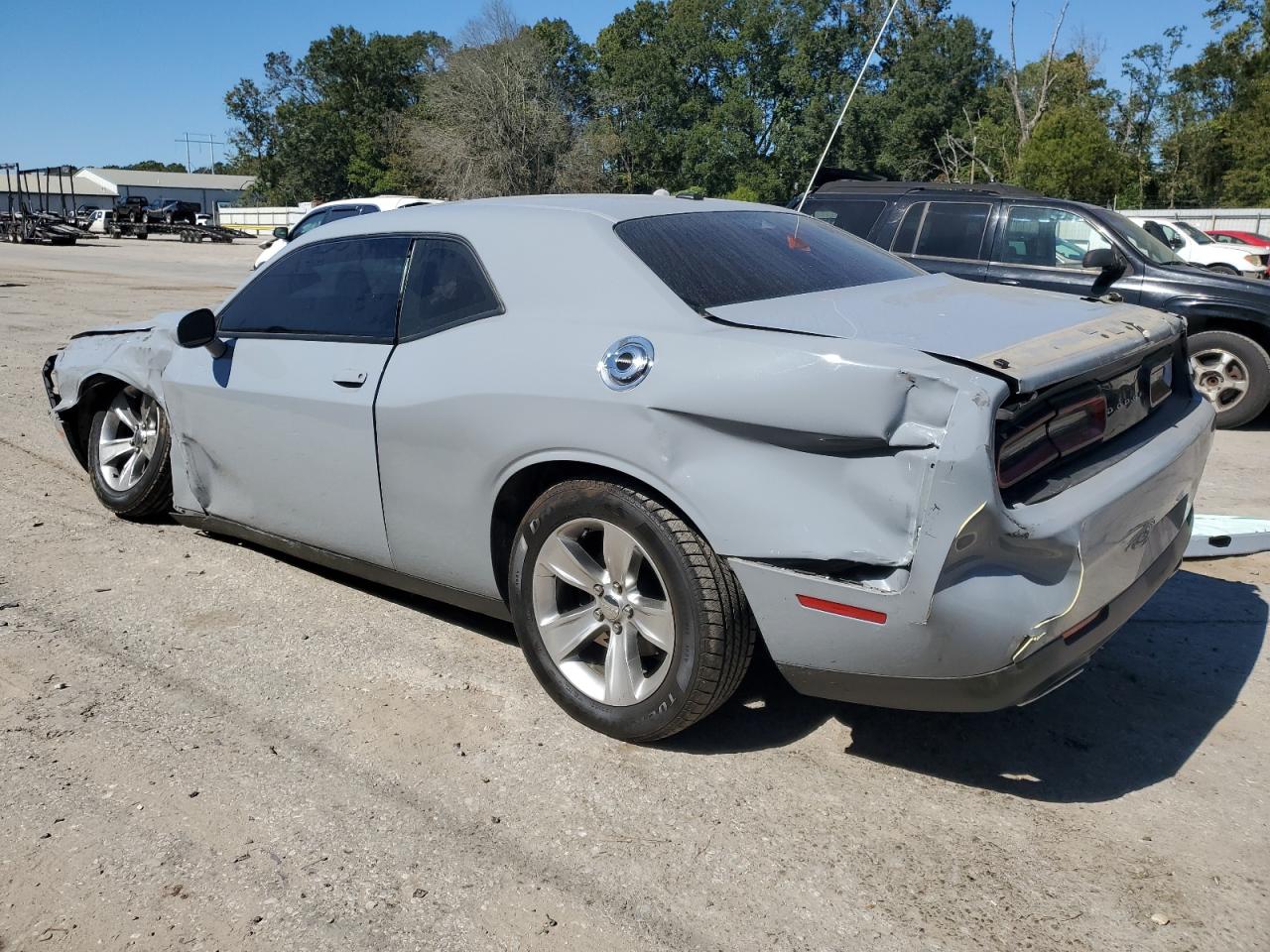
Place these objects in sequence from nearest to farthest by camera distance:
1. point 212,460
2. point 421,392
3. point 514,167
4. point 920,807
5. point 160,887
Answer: point 160,887, point 920,807, point 421,392, point 212,460, point 514,167

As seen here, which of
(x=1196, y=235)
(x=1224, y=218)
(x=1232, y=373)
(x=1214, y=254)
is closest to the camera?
(x=1232, y=373)

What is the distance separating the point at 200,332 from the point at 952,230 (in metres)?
6.64

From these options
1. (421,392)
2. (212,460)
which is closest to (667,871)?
(421,392)

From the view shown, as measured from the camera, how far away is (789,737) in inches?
132

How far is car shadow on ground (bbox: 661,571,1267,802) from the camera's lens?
316 centimetres

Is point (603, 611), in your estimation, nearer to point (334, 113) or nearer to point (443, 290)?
point (443, 290)

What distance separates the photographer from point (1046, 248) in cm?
881

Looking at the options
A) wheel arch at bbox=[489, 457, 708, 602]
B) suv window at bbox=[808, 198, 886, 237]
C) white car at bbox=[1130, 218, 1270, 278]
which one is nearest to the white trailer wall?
white car at bbox=[1130, 218, 1270, 278]

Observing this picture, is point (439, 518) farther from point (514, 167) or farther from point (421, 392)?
point (514, 167)

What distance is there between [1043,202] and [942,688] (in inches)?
285

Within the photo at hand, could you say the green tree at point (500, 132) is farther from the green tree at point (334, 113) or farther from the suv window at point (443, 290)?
the suv window at point (443, 290)

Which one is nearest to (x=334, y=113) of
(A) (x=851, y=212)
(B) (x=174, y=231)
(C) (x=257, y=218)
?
(C) (x=257, y=218)

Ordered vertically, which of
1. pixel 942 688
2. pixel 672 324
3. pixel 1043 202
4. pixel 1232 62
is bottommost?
pixel 942 688

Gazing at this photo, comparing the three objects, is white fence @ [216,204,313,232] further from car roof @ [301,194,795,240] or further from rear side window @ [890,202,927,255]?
car roof @ [301,194,795,240]
